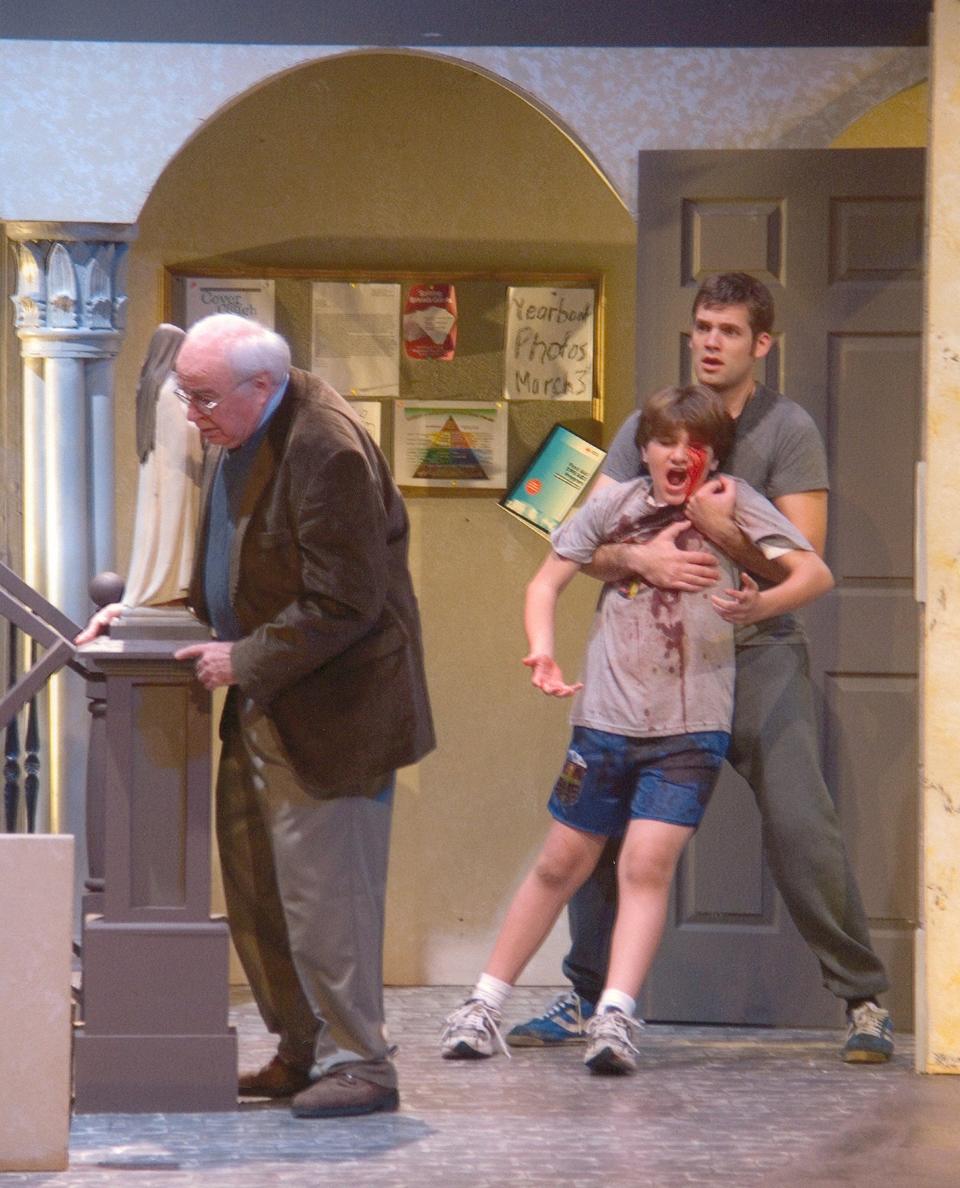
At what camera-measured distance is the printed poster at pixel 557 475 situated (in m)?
6.06

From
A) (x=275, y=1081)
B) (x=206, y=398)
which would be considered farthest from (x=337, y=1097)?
(x=206, y=398)

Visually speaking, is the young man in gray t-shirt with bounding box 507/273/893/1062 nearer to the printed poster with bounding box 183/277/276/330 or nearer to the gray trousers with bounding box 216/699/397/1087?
the gray trousers with bounding box 216/699/397/1087

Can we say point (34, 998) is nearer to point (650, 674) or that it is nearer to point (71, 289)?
point (650, 674)

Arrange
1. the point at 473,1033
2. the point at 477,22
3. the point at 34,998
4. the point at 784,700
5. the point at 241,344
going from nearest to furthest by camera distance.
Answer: the point at 34,998, the point at 241,344, the point at 473,1033, the point at 784,700, the point at 477,22

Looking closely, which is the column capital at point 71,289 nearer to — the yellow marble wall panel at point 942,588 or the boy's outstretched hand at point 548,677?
the boy's outstretched hand at point 548,677

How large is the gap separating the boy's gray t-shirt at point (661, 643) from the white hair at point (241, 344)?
39.3 inches

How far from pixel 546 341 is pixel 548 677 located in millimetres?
1801

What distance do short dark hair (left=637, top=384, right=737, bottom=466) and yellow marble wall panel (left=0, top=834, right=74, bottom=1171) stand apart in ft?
5.66

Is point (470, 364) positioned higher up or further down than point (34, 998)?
higher up

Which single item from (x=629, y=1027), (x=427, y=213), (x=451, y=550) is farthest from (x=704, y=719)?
(x=427, y=213)

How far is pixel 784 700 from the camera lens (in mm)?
4887

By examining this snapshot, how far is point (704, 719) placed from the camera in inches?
182

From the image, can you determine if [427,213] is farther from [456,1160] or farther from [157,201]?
[456,1160]

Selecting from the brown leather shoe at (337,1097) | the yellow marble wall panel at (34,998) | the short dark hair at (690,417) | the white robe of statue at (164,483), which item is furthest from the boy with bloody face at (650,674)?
the yellow marble wall panel at (34,998)
